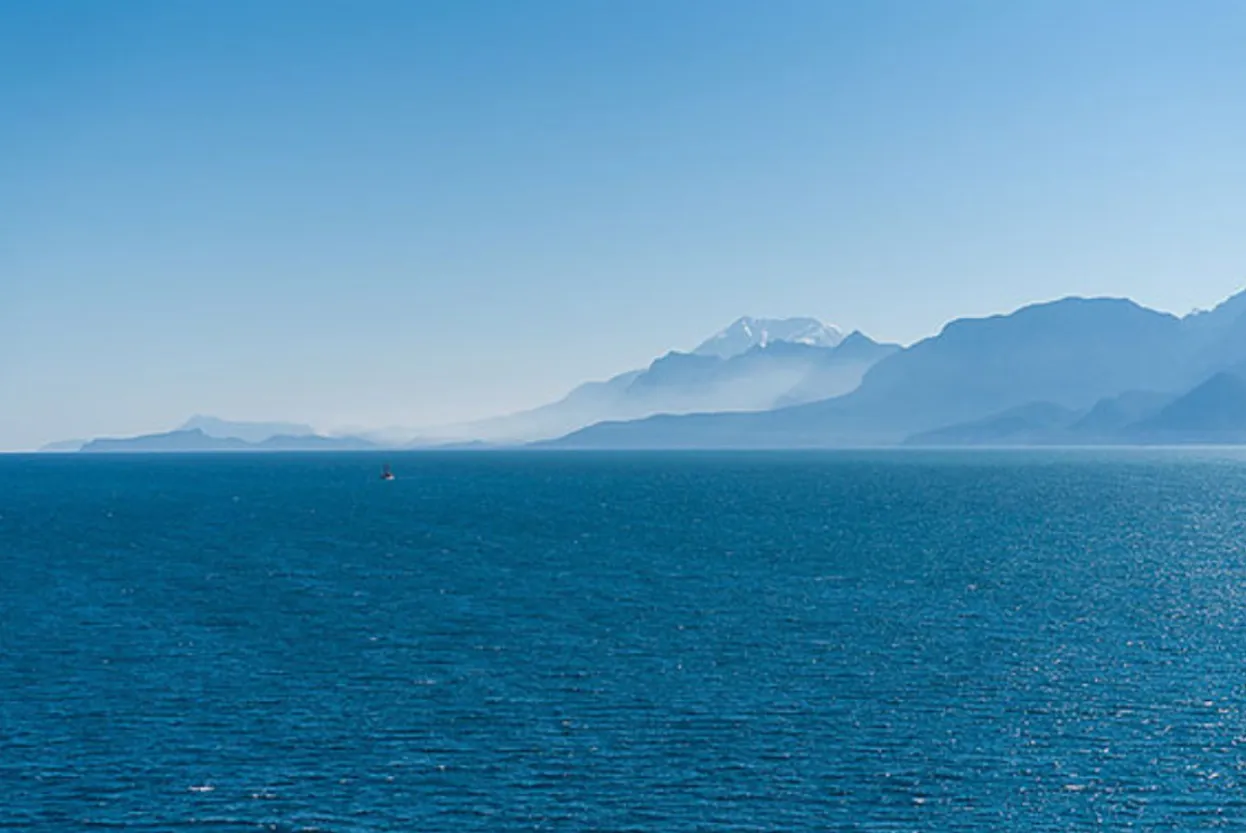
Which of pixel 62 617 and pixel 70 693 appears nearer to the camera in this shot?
pixel 70 693

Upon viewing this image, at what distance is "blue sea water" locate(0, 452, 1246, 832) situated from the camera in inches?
2058

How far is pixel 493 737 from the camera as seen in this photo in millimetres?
→ 61531

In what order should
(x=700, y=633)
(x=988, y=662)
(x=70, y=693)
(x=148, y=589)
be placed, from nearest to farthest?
(x=70, y=693), (x=988, y=662), (x=700, y=633), (x=148, y=589)

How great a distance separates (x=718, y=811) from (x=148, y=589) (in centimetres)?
8170

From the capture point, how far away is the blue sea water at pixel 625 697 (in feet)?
172

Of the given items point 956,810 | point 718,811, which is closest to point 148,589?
point 718,811

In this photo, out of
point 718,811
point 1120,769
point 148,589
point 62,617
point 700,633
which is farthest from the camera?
point 148,589

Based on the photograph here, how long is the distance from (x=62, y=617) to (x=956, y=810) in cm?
7839

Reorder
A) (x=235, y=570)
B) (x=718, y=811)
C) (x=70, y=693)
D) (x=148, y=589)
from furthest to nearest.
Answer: (x=235, y=570), (x=148, y=589), (x=70, y=693), (x=718, y=811)

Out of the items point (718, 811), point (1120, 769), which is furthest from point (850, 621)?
point (718, 811)

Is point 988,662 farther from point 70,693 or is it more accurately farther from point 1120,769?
point 70,693

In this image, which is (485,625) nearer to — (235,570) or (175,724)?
(175,724)

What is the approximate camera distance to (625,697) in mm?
69125

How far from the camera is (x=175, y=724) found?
63.9 meters
